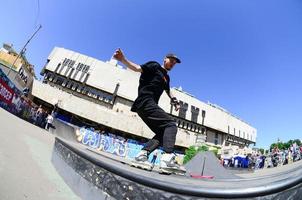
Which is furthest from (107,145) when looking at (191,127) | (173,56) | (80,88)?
(191,127)

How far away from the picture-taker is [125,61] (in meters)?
2.72

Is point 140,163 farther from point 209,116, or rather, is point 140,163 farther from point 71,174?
point 209,116

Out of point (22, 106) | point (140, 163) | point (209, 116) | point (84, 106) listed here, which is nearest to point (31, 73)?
point (84, 106)

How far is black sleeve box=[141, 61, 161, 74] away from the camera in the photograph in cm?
285

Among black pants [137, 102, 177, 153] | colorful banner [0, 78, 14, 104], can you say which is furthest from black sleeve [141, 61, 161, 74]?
colorful banner [0, 78, 14, 104]

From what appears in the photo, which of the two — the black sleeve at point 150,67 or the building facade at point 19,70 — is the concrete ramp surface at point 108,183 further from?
the building facade at point 19,70

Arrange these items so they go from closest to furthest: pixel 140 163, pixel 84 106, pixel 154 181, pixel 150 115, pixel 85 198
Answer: pixel 154 181, pixel 85 198, pixel 140 163, pixel 150 115, pixel 84 106

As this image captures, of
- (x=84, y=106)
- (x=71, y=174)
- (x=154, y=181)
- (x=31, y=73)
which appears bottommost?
(x=71, y=174)

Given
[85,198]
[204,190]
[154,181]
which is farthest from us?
[85,198]

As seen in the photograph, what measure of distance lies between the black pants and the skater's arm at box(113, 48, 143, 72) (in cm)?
44

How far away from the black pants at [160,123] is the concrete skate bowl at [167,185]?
102cm

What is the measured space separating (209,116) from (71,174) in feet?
198

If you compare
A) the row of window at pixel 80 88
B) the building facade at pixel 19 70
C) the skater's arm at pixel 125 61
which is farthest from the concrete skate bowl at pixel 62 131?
the row of window at pixel 80 88

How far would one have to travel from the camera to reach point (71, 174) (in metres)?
1.87
